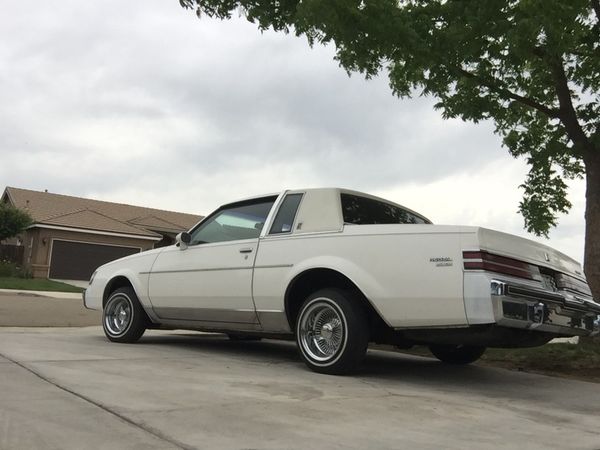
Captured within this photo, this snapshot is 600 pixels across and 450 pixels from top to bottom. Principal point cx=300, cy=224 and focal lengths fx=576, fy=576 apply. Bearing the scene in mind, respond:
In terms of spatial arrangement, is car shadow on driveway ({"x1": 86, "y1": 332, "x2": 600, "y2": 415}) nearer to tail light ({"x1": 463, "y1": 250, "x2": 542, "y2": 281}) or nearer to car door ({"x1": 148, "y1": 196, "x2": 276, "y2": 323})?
car door ({"x1": 148, "y1": 196, "x2": 276, "y2": 323})

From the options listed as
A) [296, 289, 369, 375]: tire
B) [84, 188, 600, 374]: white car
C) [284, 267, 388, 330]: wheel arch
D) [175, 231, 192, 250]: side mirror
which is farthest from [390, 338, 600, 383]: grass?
[175, 231, 192, 250]: side mirror

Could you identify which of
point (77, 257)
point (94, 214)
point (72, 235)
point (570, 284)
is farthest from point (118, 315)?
point (94, 214)

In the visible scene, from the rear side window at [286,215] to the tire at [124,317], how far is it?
2303mm

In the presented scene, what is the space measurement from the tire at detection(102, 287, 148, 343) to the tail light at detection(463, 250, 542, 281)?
4.25 meters

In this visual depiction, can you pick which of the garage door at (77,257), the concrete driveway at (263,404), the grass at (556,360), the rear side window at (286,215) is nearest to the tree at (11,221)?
the garage door at (77,257)

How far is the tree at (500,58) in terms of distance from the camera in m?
5.89

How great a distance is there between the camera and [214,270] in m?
6.22

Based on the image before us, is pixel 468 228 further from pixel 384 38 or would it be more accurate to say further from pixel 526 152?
pixel 526 152

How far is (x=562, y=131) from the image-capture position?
8.68 m

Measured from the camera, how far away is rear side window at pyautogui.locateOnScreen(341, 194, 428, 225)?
569 cm

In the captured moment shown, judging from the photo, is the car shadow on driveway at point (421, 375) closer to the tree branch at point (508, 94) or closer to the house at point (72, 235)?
the tree branch at point (508, 94)

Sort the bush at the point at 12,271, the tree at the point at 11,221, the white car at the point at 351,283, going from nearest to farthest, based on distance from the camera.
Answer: the white car at the point at 351,283 < the bush at the point at 12,271 < the tree at the point at 11,221

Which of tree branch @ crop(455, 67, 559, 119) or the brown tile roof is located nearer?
tree branch @ crop(455, 67, 559, 119)

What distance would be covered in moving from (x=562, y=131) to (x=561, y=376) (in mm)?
4117
